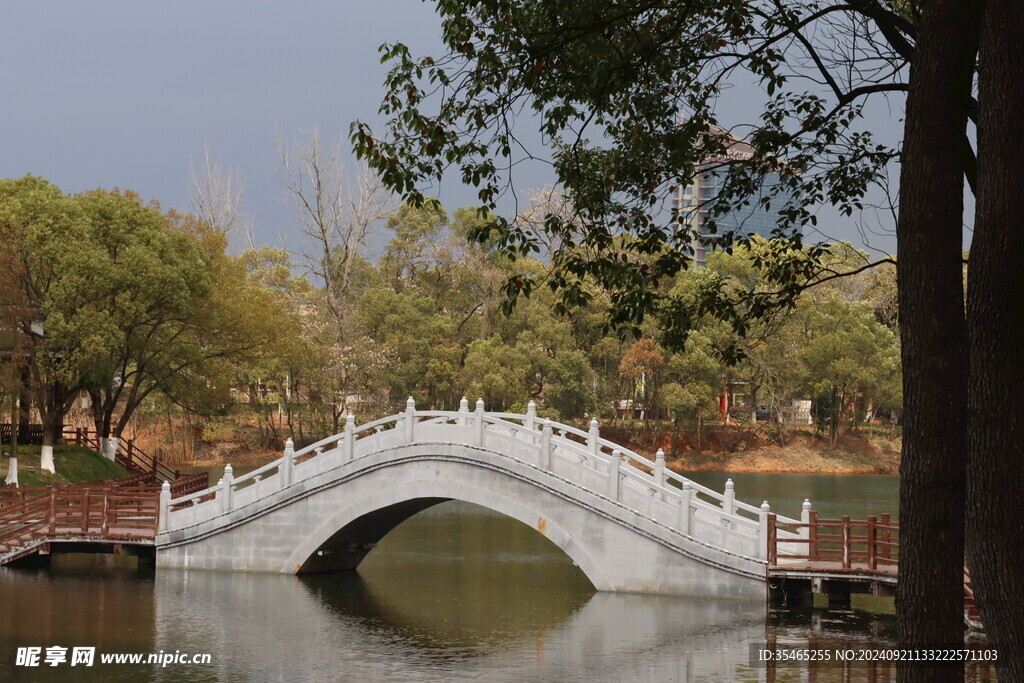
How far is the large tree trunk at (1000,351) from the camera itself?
6387 mm

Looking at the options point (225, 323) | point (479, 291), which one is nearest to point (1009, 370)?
point (225, 323)

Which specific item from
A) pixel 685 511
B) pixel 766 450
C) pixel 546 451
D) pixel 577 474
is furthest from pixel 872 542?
pixel 766 450

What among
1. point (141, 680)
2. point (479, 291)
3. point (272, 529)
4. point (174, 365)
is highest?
point (479, 291)

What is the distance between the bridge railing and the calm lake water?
114 cm

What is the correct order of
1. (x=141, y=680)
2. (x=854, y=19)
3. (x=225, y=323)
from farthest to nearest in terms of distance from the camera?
(x=225, y=323) < (x=141, y=680) < (x=854, y=19)

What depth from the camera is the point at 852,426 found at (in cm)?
5794

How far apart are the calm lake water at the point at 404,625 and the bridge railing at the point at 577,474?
114cm

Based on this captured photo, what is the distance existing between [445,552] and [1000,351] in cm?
2019

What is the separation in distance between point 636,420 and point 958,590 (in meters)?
51.8

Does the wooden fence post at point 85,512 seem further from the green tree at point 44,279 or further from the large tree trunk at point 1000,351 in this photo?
the large tree trunk at point 1000,351

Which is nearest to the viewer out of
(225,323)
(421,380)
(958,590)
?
(958,590)

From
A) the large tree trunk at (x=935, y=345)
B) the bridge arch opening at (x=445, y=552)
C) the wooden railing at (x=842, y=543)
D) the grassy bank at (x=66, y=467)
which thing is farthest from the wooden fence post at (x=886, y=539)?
the grassy bank at (x=66, y=467)

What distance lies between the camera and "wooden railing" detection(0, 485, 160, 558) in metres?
22.0

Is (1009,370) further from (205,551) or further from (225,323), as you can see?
(225,323)
